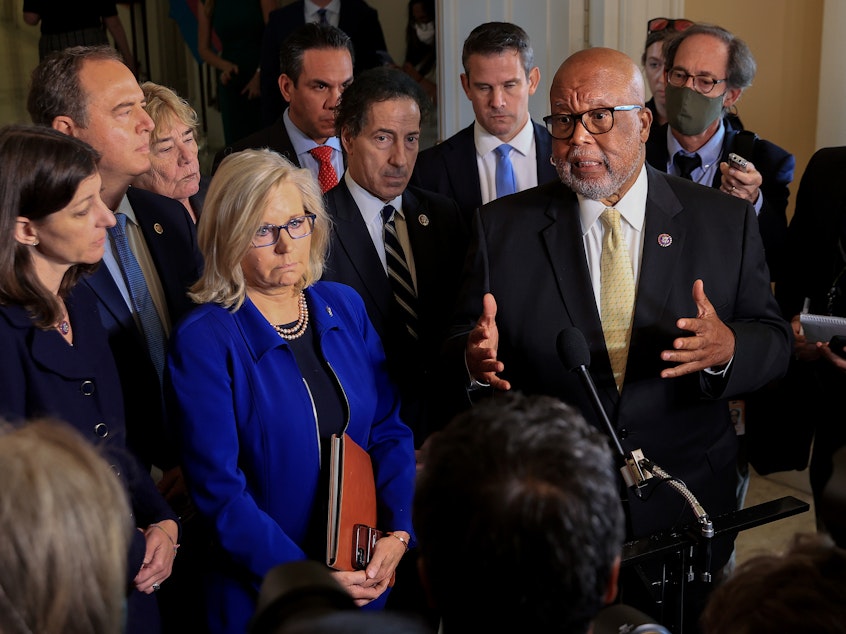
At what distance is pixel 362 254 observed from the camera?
9.59 ft

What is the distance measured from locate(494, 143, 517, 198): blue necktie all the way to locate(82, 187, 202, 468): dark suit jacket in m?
1.19

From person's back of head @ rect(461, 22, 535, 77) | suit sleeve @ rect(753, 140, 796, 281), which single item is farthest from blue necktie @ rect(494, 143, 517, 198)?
suit sleeve @ rect(753, 140, 796, 281)

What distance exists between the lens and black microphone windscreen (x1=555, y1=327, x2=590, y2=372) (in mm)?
1890

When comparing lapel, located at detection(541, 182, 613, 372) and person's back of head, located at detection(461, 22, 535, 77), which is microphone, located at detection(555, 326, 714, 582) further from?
person's back of head, located at detection(461, 22, 535, 77)

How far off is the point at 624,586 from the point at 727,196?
1.04 metres

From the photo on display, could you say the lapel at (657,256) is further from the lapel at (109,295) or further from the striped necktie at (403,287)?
the lapel at (109,295)

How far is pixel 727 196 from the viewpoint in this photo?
8.09ft

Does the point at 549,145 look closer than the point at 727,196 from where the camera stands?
No

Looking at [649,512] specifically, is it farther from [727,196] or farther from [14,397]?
[14,397]

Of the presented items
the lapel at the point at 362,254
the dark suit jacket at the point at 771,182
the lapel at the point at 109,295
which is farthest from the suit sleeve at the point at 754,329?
the lapel at the point at 109,295

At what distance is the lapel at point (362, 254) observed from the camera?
9.57ft

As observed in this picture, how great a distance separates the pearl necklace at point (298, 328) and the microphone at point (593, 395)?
0.69 m

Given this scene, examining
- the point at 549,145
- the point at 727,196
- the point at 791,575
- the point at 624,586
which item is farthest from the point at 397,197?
the point at 791,575

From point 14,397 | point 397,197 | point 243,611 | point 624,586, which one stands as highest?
point 397,197
